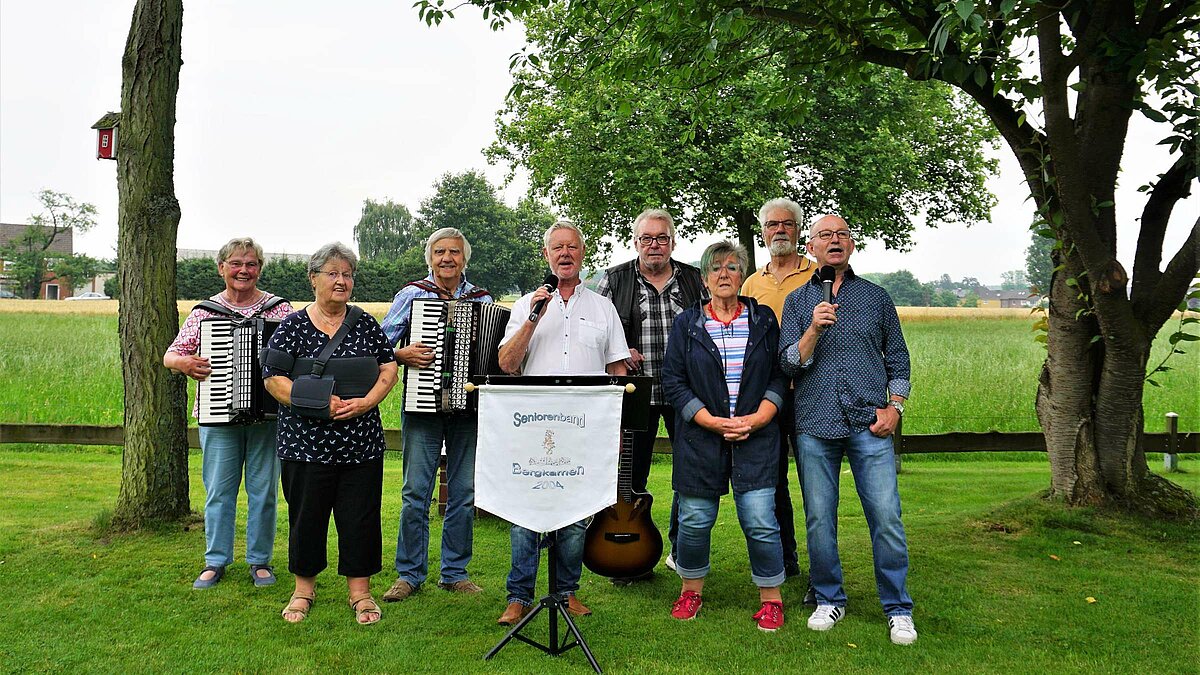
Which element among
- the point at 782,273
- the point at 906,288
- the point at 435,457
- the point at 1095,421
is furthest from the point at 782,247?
the point at 906,288

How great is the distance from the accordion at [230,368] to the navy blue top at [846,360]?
278 centimetres

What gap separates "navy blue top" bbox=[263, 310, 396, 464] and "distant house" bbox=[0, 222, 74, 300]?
49.8 meters

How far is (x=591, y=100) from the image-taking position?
28.5 ft

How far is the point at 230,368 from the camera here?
4.84m

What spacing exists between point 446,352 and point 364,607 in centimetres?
135

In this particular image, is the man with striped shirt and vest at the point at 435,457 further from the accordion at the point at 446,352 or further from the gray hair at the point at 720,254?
the gray hair at the point at 720,254

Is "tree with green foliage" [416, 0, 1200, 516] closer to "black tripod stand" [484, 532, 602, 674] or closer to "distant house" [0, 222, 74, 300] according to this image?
"black tripod stand" [484, 532, 602, 674]

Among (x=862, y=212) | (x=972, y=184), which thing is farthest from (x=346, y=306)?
(x=972, y=184)

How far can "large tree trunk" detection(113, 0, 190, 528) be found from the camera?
6.17m

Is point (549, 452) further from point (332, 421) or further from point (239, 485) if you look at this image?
point (239, 485)

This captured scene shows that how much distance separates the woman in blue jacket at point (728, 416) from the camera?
4.51 meters

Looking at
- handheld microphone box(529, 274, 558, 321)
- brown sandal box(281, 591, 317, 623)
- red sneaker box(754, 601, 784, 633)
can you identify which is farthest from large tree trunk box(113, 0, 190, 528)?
red sneaker box(754, 601, 784, 633)

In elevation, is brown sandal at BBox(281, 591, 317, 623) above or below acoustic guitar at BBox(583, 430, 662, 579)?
below

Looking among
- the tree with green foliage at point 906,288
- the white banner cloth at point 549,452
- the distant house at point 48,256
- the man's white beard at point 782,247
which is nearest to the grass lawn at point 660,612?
the white banner cloth at point 549,452
